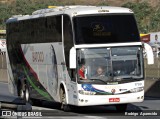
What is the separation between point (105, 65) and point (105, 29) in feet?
4.09

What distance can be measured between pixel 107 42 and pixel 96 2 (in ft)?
308

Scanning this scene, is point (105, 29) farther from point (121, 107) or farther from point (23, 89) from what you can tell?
point (23, 89)

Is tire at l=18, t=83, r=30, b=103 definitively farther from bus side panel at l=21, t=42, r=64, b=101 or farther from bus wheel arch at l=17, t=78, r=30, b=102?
bus side panel at l=21, t=42, r=64, b=101

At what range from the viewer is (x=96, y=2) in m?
111

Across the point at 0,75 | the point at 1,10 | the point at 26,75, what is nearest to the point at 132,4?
the point at 1,10

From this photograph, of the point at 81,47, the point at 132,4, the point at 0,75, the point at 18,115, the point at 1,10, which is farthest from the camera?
the point at 1,10

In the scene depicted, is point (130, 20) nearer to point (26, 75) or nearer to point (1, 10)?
point (26, 75)

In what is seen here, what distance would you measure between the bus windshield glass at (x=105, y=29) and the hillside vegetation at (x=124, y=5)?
62696 millimetres

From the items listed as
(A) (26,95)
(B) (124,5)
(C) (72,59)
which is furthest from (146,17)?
(C) (72,59)

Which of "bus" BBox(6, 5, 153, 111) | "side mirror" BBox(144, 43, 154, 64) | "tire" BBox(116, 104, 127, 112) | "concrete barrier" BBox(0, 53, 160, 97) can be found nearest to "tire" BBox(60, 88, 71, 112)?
"bus" BBox(6, 5, 153, 111)

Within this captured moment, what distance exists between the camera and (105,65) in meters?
17.8

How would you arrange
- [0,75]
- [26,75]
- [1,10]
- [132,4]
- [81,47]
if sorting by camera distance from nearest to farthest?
[81,47]
[26,75]
[0,75]
[132,4]
[1,10]

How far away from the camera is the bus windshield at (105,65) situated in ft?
58.1

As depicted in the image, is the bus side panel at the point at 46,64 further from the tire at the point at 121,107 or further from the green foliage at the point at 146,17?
the green foliage at the point at 146,17
